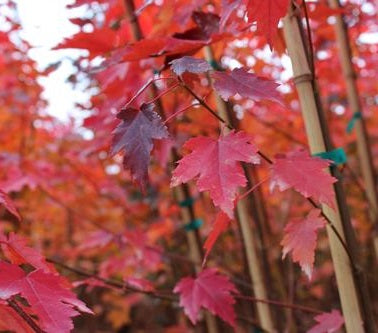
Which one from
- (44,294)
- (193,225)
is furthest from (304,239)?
(193,225)

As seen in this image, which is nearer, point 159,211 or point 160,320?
point 159,211

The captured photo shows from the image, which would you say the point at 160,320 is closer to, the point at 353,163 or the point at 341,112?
the point at 353,163

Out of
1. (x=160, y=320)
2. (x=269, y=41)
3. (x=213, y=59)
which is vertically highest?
(x=213, y=59)

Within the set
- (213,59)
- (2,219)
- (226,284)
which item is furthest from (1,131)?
(226,284)

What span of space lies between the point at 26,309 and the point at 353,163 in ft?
10.1

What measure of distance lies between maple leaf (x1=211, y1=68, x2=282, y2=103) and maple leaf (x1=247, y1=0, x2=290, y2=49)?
0.05 m

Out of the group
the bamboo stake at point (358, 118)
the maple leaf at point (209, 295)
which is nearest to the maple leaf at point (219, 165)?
the maple leaf at point (209, 295)

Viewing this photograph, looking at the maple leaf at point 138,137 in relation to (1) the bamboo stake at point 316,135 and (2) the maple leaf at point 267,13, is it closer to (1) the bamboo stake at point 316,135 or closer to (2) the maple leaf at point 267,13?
(2) the maple leaf at point 267,13

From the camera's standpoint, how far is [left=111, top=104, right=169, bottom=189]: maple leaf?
0.65 meters

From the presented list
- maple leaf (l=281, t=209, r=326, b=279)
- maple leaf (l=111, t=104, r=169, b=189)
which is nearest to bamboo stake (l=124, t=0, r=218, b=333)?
maple leaf (l=281, t=209, r=326, b=279)

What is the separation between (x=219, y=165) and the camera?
2.19ft

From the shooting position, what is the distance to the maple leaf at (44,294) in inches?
25.4

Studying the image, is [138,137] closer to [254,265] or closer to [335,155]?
[335,155]

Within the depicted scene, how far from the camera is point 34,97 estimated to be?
235 centimetres
